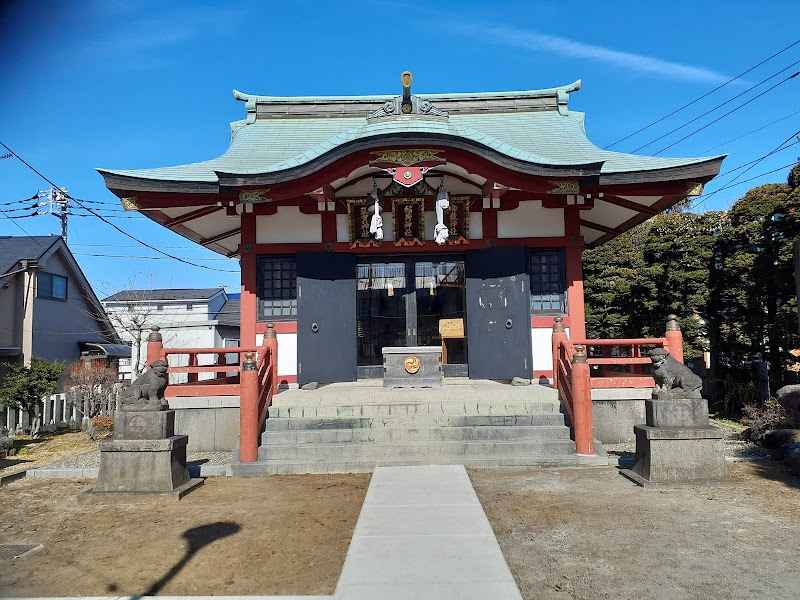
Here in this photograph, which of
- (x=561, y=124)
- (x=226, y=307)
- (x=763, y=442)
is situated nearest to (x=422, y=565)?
(x=763, y=442)

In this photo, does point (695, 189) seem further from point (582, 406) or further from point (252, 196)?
point (252, 196)

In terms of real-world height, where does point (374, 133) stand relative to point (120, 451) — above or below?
above

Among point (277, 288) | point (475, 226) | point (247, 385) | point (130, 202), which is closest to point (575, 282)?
point (475, 226)

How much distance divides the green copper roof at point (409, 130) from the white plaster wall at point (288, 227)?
3.59 feet

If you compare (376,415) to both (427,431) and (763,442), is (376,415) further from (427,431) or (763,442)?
(763,442)

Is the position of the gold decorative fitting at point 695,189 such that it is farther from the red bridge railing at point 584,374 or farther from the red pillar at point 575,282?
the red bridge railing at point 584,374

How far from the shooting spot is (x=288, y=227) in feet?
38.9

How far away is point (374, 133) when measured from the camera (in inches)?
395

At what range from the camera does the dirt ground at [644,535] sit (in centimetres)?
394

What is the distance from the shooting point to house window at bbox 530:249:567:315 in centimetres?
1170

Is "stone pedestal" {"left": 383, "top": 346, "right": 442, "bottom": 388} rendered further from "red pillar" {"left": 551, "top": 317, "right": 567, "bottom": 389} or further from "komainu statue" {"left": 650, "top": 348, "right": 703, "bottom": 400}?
"komainu statue" {"left": 650, "top": 348, "right": 703, "bottom": 400}

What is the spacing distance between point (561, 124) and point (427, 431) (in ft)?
28.8

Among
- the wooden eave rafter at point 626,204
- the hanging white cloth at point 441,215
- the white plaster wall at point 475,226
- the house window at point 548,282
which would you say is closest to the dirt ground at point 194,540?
the hanging white cloth at point 441,215

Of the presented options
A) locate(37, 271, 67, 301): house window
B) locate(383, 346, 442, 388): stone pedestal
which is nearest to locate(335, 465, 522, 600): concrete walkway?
locate(383, 346, 442, 388): stone pedestal
